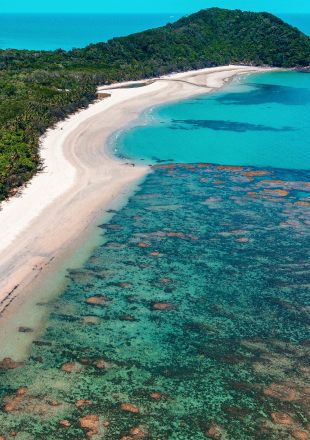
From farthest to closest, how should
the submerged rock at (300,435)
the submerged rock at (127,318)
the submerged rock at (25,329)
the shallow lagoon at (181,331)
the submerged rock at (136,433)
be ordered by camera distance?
the submerged rock at (127,318), the submerged rock at (25,329), the shallow lagoon at (181,331), the submerged rock at (136,433), the submerged rock at (300,435)

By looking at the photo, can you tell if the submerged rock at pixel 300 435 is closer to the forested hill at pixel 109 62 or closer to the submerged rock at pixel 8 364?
the submerged rock at pixel 8 364

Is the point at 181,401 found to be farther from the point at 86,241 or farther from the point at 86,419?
the point at 86,241

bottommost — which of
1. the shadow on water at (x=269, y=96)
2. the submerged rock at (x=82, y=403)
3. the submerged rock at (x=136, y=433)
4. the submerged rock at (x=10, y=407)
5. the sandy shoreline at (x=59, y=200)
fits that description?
the submerged rock at (x=136, y=433)

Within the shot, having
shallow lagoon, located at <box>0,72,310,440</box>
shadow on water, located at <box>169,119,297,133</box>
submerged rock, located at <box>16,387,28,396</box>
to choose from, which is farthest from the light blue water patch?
submerged rock, located at <box>16,387,28,396</box>

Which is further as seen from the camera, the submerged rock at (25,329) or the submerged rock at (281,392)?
the submerged rock at (25,329)

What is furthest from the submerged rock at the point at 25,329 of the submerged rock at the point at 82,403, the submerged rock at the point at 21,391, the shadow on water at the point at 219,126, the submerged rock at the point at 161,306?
the shadow on water at the point at 219,126

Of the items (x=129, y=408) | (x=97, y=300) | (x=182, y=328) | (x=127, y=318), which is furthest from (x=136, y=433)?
(x=97, y=300)
